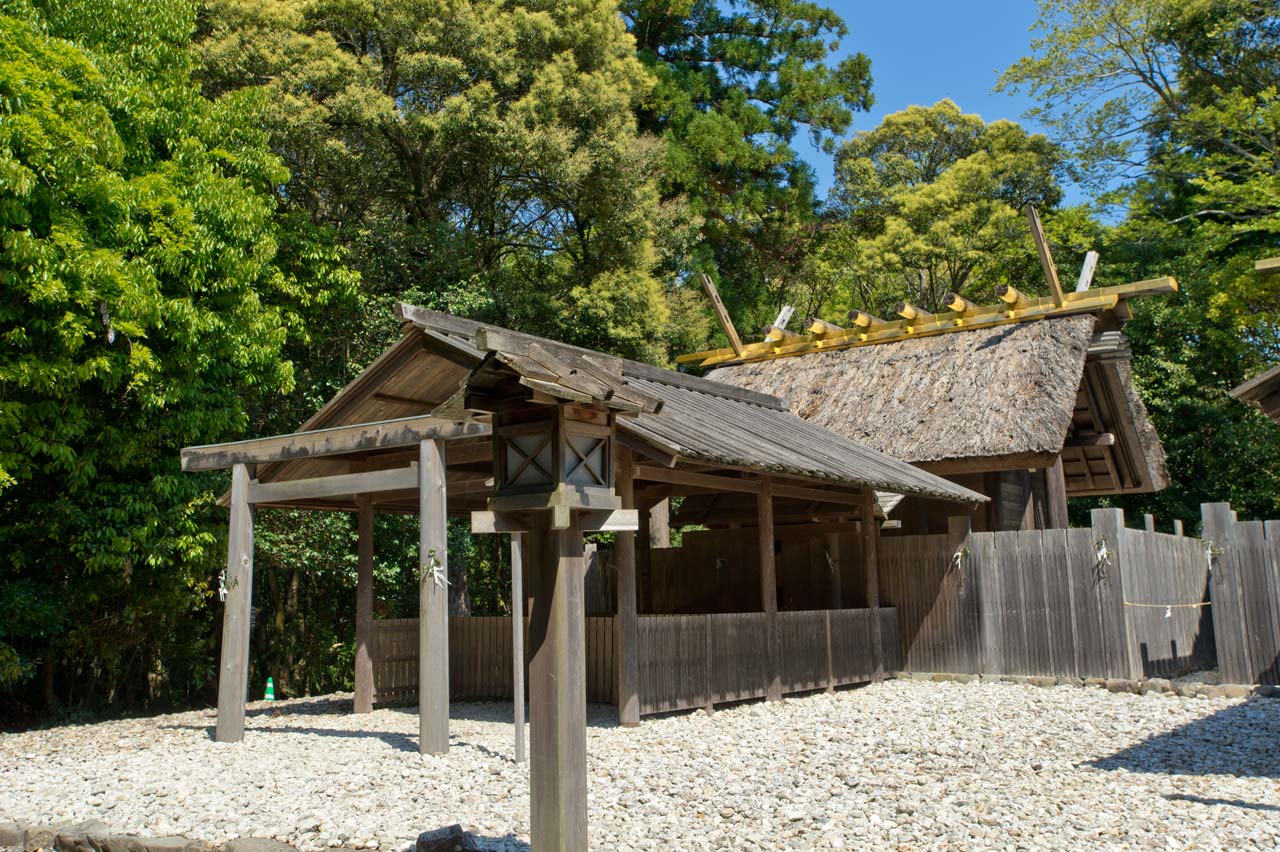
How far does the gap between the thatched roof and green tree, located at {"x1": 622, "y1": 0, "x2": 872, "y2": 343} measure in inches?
293

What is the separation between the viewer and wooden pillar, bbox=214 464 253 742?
9.66 meters

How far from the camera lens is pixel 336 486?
983 cm

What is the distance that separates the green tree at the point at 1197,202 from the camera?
2323cm

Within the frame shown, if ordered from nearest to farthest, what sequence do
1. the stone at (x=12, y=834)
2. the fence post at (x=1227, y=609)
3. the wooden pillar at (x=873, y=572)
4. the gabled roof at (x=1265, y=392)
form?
the stone at (x=12, y=834) → the gabled roof at (x=1265, y=392) → the fence post at (x=1227, y=609) → the wooden pillar at (x=873, y=572)

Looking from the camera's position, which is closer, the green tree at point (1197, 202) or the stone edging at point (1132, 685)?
the stone edging at point (1132, 685)

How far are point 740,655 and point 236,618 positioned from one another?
4.98 m

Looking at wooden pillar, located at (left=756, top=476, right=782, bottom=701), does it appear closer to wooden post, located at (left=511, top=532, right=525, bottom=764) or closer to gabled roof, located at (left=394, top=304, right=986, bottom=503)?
gabled roof, located at (left=394, top=304, right=986, bottom=503)

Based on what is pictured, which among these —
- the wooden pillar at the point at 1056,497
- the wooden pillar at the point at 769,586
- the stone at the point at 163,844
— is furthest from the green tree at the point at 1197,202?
the stone at the point at 163,844

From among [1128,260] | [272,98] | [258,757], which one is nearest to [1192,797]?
[258,757]

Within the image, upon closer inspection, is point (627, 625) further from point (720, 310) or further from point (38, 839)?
point (720, 310)

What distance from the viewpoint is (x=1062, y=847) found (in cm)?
539

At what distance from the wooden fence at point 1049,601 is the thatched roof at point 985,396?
5.89 ft

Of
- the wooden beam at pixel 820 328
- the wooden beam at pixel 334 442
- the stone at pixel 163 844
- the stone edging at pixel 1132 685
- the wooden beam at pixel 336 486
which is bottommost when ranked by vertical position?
the stone at pixel 163 844

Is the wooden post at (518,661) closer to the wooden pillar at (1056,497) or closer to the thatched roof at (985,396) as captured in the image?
the thatched roof at (985,396)
